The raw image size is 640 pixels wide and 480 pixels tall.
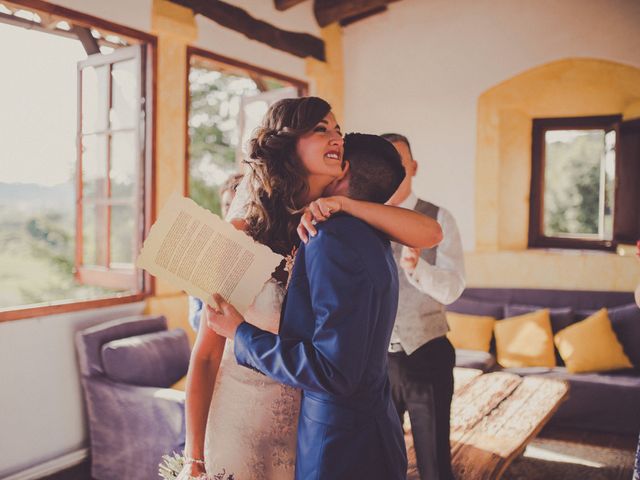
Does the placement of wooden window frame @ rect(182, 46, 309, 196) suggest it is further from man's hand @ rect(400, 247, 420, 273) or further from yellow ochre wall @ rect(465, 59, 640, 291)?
man's hand @ rect(400, 247, 420, 273)

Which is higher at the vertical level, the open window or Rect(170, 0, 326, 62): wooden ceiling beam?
Rect(170, 0, 326, 62): wooden ceiling beam

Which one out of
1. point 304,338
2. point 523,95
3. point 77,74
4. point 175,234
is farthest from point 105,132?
point 523,95

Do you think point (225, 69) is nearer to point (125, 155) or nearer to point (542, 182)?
point (125, 155)

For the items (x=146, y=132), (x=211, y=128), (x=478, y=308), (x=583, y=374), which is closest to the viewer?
(x=146, y=132)

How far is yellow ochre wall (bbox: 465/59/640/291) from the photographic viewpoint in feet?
17.5

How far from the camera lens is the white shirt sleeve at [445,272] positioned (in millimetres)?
2197

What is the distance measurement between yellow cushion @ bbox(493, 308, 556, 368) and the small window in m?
1.36

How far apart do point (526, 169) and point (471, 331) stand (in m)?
1.90

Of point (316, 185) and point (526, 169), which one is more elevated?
point (526, 169)

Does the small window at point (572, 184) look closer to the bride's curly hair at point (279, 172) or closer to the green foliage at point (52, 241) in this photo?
the bride's curly hair at point (279, 172)

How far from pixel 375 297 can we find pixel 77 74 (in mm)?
3791

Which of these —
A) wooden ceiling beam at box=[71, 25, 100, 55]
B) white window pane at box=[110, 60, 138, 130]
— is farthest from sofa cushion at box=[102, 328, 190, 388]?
wooden ceiling beam at box=[71, 25, 100, 55]

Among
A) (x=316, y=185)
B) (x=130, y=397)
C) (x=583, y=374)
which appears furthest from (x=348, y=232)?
(x=583, y=374)

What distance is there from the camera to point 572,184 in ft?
19.5
